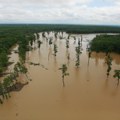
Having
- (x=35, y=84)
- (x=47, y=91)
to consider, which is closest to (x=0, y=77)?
(x=35, y=84)


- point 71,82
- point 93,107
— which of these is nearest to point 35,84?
point 71,82

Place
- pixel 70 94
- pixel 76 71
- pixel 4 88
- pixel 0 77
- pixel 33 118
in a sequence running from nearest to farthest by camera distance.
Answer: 1. pixel 33 118
2. pixel 4 88
3. pixel 70 94
4. pixel 0 77
5. pixel 76 71

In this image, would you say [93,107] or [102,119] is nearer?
[102,119]

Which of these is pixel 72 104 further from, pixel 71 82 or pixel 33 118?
pixel 71 82

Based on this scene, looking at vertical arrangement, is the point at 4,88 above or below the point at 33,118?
above

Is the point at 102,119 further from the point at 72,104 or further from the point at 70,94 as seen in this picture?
the point at 70,94

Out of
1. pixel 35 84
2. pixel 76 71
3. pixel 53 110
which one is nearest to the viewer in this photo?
pixel 53 110
